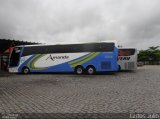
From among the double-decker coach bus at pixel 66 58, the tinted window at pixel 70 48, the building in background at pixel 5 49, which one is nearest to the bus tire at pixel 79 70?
the double-decker coach bus at pixel 66 58

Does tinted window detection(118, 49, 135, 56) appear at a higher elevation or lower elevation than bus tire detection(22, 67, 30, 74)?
higher

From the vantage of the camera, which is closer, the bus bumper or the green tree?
the bus bumper

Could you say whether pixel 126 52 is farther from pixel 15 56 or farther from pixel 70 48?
pixel 15 56

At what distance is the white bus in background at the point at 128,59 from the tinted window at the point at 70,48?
483cm

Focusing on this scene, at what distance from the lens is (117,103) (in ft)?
19.5

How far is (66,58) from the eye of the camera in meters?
17.9

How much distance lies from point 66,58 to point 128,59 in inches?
283

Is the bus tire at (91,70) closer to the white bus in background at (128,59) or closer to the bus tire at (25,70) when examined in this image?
the white bus in background at (128,59)

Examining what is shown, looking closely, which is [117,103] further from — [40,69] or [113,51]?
[40,69]

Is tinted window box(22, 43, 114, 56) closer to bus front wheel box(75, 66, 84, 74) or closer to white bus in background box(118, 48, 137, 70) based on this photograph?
bus front wheel box(75, 66, 84, 74)

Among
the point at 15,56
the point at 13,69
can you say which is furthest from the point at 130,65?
the point at 13,69

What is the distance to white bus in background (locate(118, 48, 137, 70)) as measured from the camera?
20359 millimetres

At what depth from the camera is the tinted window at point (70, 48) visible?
16.6 meters

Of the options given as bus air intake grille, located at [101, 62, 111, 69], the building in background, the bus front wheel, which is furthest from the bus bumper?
bus air intake grille, located at [101, 62, 111, 69]
